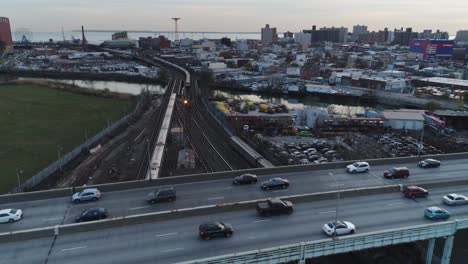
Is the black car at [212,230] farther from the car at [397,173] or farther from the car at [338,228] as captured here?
the car at [397,173]

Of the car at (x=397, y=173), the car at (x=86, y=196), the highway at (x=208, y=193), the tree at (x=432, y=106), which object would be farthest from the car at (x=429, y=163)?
the tree at (x=432, y=106)

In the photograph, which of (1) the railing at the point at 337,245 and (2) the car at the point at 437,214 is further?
(2) the car at the point at 437,214

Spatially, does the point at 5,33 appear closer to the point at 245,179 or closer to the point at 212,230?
the point at 245,179

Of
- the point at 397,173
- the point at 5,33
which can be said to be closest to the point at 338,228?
the point at 397,173

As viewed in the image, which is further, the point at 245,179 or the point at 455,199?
the point at 245,179

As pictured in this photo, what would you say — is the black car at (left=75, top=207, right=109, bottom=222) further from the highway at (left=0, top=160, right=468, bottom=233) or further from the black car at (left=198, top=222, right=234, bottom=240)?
the black car at (left=198, top=222, right=234, bottom=240)
